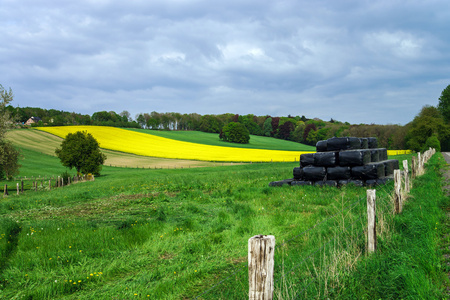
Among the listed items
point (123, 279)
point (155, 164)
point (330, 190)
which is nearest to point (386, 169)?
point (330, 190)

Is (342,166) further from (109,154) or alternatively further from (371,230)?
(109,154)

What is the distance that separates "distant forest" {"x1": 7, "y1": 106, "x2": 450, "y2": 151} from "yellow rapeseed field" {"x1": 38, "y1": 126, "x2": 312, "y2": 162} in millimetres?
17965

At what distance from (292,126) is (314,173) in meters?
107

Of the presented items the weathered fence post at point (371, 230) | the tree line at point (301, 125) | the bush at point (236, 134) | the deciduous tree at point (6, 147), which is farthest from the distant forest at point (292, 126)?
the weathered fence post at point (371, 230)

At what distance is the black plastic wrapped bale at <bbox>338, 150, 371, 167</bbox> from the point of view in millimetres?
13251

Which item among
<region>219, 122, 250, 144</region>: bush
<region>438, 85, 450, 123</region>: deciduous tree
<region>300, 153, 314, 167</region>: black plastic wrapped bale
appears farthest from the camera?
<region>219, 122, 250, 144</region>: bush

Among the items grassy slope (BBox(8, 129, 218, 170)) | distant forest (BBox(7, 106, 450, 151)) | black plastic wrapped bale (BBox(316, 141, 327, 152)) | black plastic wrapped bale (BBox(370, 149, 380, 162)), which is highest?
distant forest (BBox(7, 106, 450, 151))

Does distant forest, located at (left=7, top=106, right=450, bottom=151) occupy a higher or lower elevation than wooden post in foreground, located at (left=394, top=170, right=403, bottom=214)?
higher

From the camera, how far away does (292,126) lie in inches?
4653

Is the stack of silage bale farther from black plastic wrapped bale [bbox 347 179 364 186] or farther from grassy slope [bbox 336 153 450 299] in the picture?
grassy slope [bbox 336 153 450 299]

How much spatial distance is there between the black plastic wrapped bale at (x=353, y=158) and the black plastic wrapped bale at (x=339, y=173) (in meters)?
0.29

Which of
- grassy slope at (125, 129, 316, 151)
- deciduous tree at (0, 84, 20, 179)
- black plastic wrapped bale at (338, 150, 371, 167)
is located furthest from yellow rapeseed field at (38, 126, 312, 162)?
black plastic wrapped bale at (338, 150, 371, 167)

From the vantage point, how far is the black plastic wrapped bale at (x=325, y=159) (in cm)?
1382

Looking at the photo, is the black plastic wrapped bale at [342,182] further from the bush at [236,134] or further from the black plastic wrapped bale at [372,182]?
the bush at [236,134]
